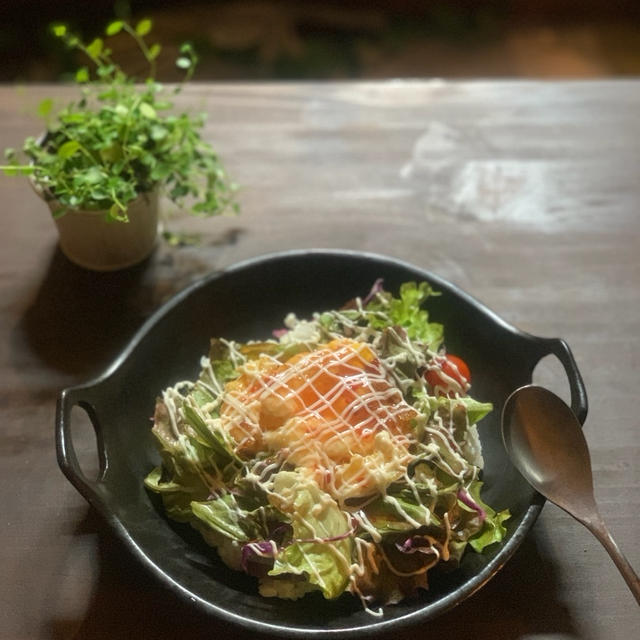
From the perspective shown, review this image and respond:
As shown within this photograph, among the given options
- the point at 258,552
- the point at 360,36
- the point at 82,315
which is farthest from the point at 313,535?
the point at 360,36

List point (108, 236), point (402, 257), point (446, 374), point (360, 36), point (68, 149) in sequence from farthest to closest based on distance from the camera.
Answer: point (360, 36) < point (402, 257) < point (108, 236) < point (68, 149) < point (446, 374)

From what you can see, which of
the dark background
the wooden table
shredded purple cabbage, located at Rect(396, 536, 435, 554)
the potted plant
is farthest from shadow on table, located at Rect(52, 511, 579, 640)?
the dark background

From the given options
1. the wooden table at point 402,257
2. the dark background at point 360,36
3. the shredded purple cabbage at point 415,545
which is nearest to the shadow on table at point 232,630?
the wooden table at point 402,257

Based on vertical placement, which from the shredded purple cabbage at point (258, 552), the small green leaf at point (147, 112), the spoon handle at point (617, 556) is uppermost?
the small green leaf at point (147, 112)

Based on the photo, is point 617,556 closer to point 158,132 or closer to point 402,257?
point 402,257

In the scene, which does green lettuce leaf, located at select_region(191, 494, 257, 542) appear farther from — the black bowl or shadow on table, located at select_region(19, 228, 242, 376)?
shadow on table, located at select_region(19, 228, 242, 376)

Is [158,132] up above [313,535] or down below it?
above

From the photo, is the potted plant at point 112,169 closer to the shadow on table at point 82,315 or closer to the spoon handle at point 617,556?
the shadow on table at point 82,315
